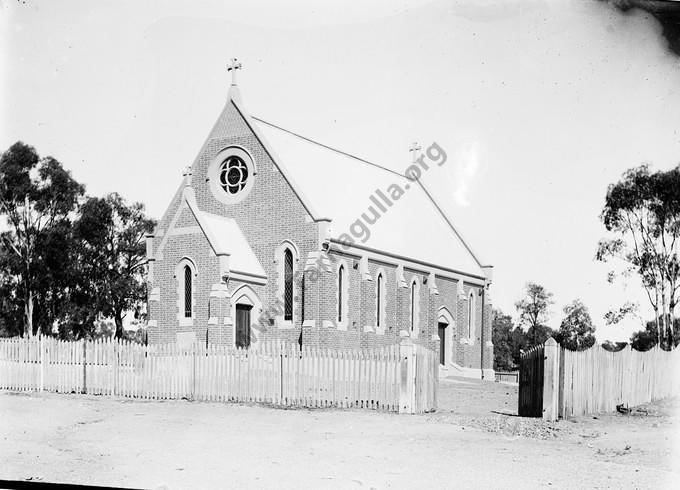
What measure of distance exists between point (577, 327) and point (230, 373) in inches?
1758

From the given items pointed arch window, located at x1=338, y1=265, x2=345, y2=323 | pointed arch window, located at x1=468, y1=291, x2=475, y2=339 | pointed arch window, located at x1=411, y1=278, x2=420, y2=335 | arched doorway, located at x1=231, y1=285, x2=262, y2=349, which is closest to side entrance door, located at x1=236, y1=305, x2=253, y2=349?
arched doorway, located at x1=231, y1=285, x2=262, y2=349

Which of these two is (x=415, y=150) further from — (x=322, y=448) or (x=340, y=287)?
(x=322, y=448)

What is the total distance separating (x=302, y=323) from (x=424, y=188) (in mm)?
19596

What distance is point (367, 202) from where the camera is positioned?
123ft

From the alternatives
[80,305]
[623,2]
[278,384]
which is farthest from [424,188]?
[623,2]

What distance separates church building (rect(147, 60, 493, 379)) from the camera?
103 feet

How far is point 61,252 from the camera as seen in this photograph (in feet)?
129

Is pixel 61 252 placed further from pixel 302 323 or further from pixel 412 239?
pixel 412 239

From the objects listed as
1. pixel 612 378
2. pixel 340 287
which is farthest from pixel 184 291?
pixel 612 378

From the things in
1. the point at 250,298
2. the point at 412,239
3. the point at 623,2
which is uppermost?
the point at 623,2

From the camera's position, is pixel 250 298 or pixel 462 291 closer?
pixel 250 298

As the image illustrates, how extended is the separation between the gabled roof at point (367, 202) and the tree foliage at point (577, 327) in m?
16.1

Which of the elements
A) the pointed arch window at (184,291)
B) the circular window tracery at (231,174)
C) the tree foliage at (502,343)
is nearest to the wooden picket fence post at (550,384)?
the pointed arch window at (184,291)

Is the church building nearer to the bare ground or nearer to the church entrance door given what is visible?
the church entrance door
